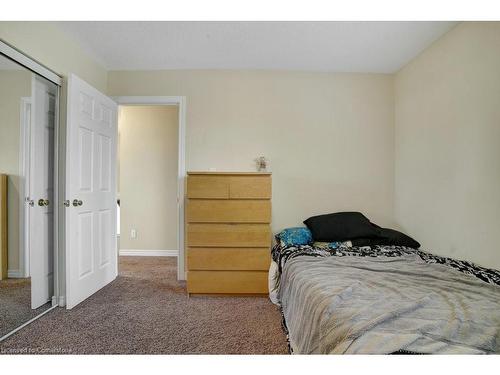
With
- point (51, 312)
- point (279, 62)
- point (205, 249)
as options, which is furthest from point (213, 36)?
point (51, 312)

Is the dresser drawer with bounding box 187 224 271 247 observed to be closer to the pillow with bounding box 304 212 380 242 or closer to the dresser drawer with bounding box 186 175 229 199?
the dresser drawer with bounding box 186 175 229 199

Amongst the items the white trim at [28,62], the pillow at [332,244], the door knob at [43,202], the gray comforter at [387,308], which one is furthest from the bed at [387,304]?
the white trim at [28,62]

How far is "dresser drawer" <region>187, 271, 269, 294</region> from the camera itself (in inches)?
100

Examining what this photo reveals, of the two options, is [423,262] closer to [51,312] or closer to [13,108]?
[51,312]

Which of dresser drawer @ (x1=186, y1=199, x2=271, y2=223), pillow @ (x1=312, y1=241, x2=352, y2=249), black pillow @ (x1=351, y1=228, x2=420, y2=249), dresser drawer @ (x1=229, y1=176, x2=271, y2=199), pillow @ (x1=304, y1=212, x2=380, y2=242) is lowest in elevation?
pillow @ (x1=312, y1=241, x2=352, y2=249)

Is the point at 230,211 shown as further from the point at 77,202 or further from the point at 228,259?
Result: the point at 77,202

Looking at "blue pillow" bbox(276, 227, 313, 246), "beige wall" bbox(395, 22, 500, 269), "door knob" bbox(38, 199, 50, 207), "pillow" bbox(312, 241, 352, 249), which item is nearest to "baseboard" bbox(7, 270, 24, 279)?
"door knob" bbox(38, 199, 50, 207)

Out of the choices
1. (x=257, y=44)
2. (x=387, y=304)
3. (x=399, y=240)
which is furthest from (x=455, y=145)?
(x=257, y=44)

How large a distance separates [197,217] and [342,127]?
5.93 feet

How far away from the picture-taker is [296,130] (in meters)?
3.12

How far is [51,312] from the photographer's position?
2.20 m

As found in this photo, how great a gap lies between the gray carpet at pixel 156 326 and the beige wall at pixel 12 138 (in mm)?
538

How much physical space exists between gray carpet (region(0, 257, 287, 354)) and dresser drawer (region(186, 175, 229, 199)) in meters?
0.90
